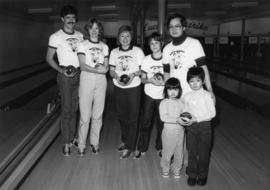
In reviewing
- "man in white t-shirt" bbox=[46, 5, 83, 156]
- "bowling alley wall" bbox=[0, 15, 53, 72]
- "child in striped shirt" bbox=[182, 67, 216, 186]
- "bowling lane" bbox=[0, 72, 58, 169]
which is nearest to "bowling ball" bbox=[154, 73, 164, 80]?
"child in striped shirt" bbox=[182, 67, 216, 186]

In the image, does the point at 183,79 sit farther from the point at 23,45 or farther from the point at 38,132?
the point at 23,45

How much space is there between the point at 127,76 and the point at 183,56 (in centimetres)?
64

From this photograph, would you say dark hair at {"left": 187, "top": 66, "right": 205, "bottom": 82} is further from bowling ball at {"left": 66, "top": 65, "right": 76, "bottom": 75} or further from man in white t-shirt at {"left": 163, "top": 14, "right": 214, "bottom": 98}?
bowling ball at {"left": 66, "top": 65, "right": 76, "bottom": 75}

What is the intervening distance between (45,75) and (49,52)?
298 inches

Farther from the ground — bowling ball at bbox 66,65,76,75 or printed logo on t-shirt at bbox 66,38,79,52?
printed logo on t-shirt at bbox 66,38,79,52

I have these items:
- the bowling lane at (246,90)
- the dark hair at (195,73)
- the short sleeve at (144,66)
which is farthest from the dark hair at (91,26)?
the bowling lane at (246,90)

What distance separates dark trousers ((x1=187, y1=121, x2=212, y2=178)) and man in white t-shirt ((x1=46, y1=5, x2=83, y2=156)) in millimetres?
1287

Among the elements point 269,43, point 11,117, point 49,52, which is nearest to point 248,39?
point 269,43

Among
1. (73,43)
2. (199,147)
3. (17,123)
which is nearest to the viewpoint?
(199,147)

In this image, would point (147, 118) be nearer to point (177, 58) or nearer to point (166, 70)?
point (166, 70)

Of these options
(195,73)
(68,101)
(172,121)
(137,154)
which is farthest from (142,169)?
(195,73)

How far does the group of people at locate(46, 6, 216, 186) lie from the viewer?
269 centimetres

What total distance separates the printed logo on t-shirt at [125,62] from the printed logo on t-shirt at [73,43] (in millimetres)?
452

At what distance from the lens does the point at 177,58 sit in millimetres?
2768
